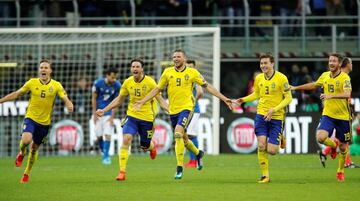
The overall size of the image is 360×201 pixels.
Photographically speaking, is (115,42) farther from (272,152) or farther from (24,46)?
(272,152)

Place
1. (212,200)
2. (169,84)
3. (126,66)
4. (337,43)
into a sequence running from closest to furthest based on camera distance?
(212,200), (169,84), (126,66), (337,43)

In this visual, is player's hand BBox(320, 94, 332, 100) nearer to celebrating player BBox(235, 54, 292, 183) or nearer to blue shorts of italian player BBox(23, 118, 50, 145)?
celebrating player BBox(235, 54, 292, 183)

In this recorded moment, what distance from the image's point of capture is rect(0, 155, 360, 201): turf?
46.9 ft

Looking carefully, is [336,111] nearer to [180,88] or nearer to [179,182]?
[180,88]

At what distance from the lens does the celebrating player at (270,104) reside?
17.4 m

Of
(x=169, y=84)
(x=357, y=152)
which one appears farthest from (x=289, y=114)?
(x=169, y=84)

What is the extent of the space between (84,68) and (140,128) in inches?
405

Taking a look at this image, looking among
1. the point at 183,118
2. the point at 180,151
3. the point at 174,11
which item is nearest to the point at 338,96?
the point at 183,118

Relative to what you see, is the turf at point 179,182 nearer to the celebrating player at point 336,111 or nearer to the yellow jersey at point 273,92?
the celebrating player at point 336,111

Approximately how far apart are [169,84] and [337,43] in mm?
13891

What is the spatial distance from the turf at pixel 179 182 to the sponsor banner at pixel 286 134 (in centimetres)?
318

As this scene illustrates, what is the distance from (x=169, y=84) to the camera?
18266mm

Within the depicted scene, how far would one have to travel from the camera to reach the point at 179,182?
1703 cm

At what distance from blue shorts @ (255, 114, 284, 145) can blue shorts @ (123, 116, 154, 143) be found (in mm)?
2365
